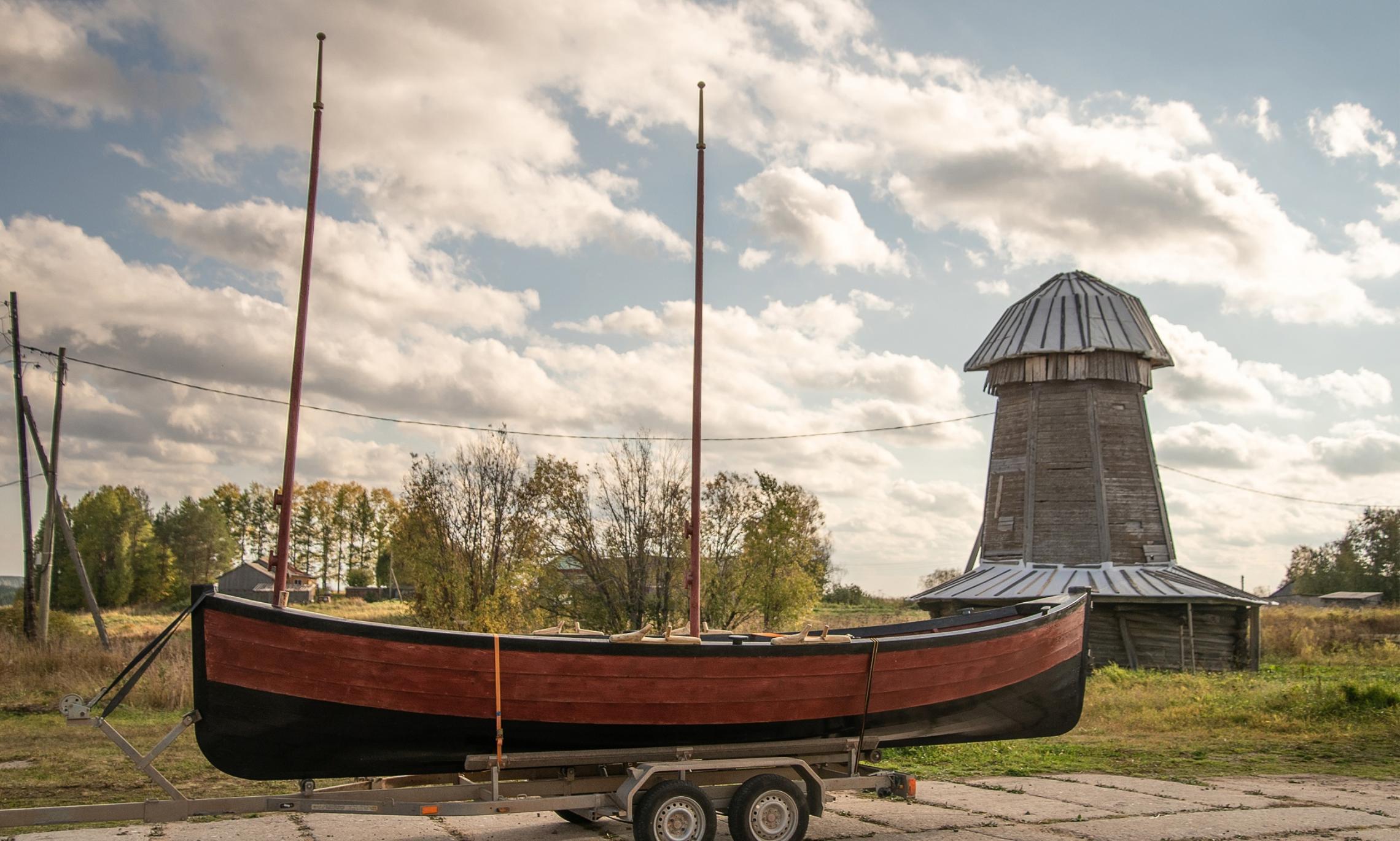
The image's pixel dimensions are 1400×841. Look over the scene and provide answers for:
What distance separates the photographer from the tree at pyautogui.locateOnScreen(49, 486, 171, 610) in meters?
78.6

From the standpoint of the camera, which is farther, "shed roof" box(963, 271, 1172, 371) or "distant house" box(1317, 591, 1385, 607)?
"distant house" box(1317, 591, 1385, 607)

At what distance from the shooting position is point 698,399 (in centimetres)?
1330

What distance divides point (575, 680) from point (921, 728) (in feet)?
10.4

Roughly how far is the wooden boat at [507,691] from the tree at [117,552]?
79031mm

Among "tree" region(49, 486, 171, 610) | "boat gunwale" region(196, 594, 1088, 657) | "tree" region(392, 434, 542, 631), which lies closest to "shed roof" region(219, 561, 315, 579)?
"tree" region(49, 486, 171, 610)

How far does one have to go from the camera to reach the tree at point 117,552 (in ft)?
258

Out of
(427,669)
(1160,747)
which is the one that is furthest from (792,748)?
(1160,747)

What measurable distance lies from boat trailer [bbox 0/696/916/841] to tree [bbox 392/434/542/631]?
22095mm

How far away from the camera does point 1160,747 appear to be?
1463 centimetres

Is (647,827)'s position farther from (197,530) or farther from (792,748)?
(197,530)

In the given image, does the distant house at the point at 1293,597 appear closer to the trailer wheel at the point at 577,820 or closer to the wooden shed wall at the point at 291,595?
the wooden shed wall at the point at 291,595

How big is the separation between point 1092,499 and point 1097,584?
244 cm

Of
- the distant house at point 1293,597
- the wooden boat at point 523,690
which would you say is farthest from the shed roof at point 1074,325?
the distant house at point 1293,597

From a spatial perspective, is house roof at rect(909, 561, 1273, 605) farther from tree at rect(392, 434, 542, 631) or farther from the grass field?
tree at rect(392, 434, 542, 631)
